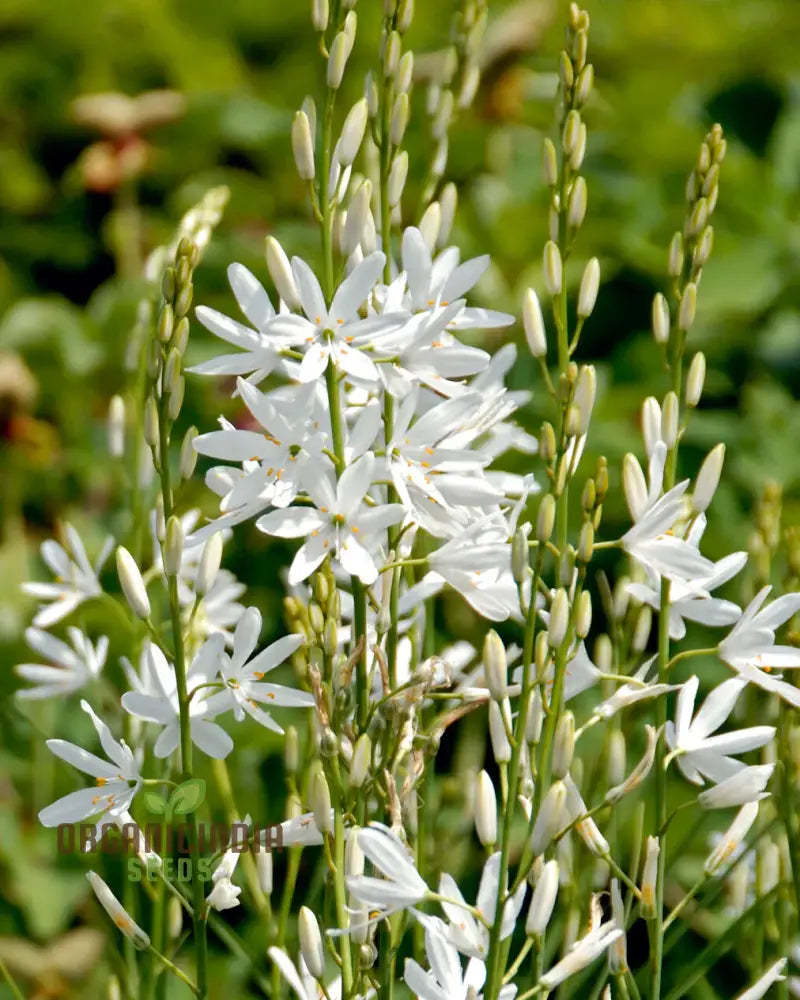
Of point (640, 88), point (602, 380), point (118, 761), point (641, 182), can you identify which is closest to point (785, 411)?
point (602, 380)

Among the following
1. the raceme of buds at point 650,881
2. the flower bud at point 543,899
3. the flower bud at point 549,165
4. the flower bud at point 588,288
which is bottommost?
the raceme of buds at point 650,881

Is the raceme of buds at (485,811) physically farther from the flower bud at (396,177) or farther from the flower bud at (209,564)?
the flower bud at (396,177)

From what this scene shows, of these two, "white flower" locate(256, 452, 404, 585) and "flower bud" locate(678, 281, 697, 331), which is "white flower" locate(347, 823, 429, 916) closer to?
"white flower" locate(256, 452, 404, 585)

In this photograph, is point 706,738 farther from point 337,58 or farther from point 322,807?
point 337,58

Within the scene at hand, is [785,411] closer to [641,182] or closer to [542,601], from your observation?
[641,182]

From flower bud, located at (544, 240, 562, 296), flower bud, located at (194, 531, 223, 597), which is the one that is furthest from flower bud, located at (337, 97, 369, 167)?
flower bud, located at (194, 531, 223, 597)

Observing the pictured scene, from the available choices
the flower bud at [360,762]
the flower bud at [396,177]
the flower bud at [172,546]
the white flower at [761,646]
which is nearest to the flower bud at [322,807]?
the flower bud at [360,762]
